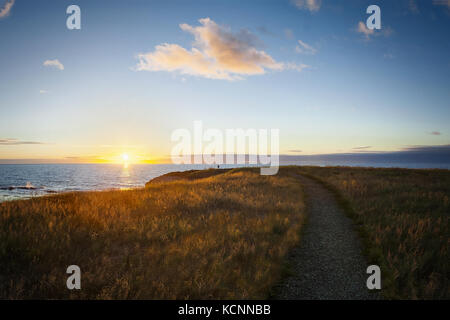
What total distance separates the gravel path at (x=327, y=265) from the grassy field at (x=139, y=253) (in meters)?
0.44

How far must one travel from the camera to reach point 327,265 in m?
6.04

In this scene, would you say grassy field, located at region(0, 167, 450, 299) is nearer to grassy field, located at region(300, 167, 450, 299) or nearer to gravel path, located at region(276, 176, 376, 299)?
grassy field, located at region(300, 167, 450, 299)

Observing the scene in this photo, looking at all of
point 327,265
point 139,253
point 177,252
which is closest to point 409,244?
point 327,265

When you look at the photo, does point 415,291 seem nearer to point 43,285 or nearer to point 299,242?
point 299,242

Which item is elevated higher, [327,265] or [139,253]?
[139,253]

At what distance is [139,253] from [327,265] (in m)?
5.39

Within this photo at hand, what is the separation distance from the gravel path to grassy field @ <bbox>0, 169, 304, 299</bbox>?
442 mm

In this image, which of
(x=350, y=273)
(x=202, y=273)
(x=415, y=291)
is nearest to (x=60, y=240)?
(x=202, y=273)

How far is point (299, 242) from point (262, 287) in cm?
340

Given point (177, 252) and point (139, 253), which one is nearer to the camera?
point (139, 253)

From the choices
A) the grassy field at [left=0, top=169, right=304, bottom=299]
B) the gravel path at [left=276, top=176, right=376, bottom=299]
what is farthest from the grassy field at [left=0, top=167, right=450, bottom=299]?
the gravel path at [left=276, top=176, right=376, bottom=299]

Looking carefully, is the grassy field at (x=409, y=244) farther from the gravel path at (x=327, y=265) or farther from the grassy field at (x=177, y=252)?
the gravel path at (x=327, y=265)

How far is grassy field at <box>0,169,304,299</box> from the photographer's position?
4500mm

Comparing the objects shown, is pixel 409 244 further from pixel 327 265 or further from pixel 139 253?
A: pixel 139 253
